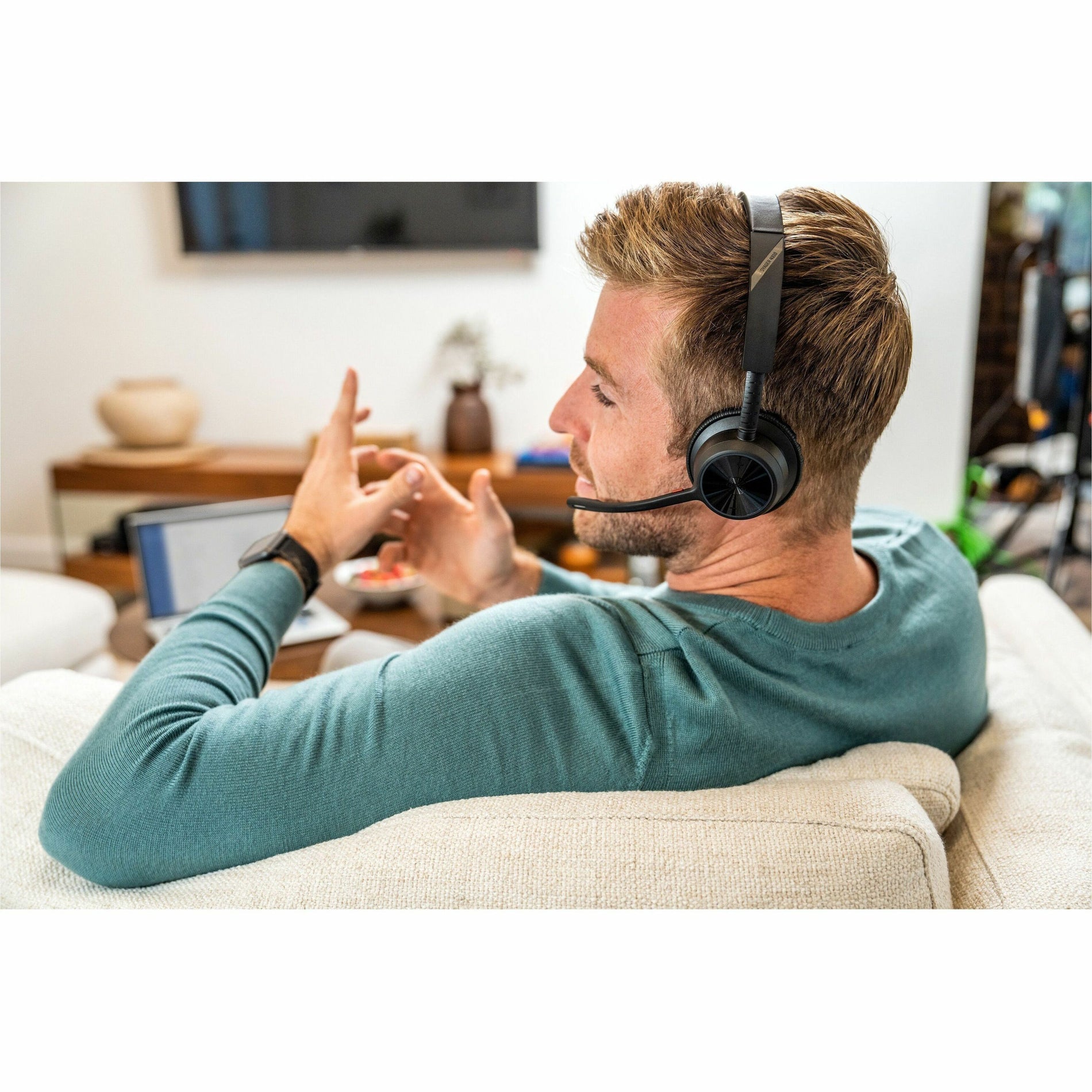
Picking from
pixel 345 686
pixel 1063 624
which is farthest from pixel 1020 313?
pixel 345 686

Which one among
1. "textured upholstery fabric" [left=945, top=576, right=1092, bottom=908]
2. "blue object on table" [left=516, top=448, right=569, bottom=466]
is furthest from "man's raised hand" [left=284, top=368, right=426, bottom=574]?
"blue object on table" [left=516, top=448, right=569, bottom=466]

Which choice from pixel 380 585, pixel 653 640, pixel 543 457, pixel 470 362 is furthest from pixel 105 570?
pixel 653 640

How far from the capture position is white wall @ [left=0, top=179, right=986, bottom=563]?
10.9 ft

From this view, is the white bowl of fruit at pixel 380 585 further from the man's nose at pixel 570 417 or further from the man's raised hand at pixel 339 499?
the man's nose at pixel 570 417

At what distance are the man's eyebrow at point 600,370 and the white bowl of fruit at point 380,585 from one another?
1113 mm

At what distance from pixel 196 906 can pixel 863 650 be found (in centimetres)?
50

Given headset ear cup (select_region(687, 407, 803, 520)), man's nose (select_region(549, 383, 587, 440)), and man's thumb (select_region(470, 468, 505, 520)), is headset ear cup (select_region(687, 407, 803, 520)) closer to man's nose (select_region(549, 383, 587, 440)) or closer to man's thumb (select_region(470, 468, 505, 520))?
man's nose (select_region(549, 383, 587, 440))

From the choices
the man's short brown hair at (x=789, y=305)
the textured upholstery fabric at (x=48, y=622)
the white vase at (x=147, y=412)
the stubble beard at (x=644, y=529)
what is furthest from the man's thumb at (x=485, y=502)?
the white vase at (x=147, y=412)

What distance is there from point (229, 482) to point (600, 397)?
2.61 metres

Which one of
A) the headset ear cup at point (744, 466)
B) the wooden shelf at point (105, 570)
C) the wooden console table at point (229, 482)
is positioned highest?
the headset ear cup at point (744, 466)

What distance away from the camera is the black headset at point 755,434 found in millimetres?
630

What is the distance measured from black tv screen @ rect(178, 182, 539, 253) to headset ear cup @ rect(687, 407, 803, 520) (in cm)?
266

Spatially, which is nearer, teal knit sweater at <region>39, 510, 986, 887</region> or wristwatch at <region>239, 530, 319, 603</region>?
teal knit sweater at <region>39, 510, 986, 887</region>
